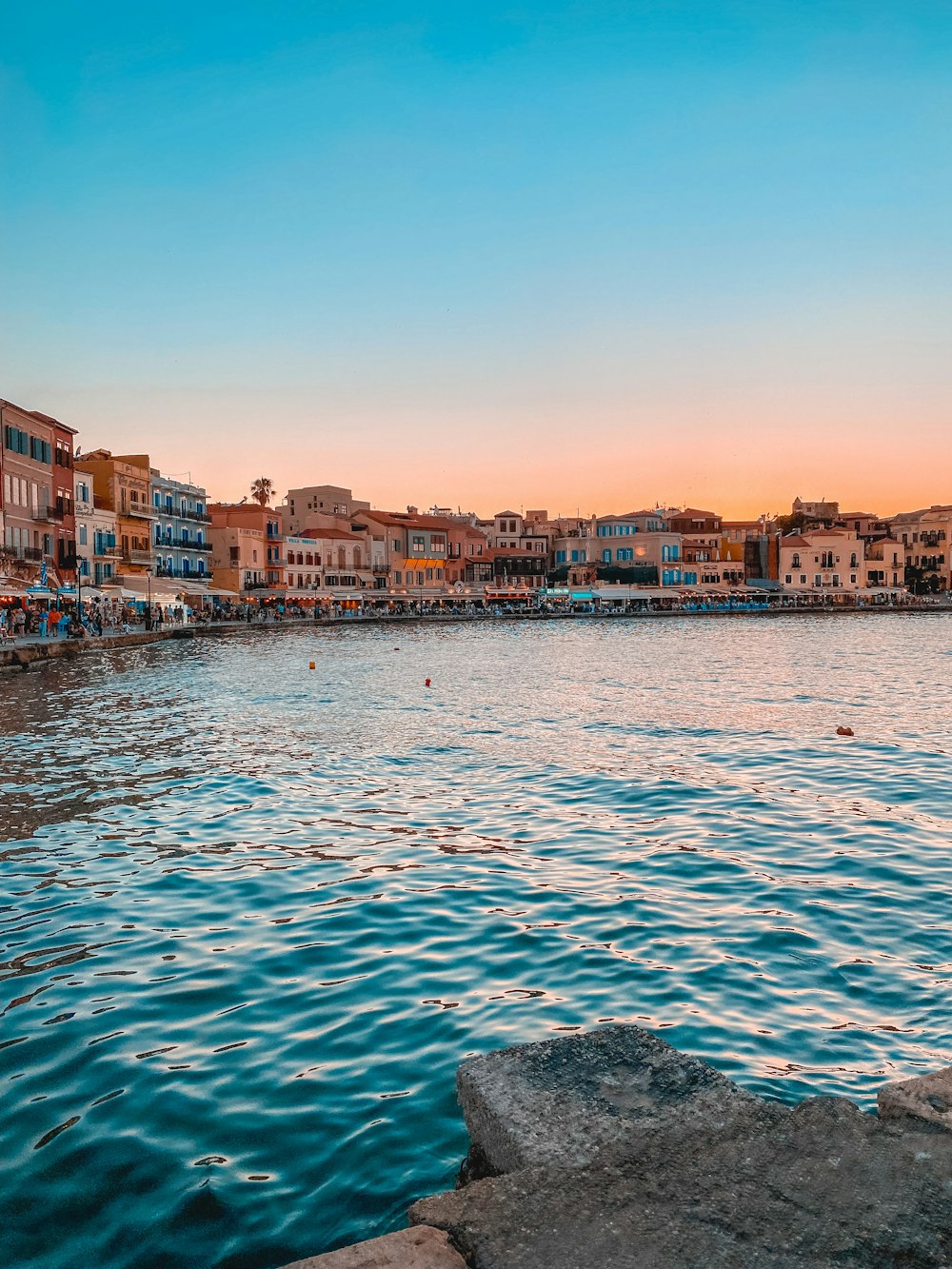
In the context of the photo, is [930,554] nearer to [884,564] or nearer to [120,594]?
[884,564]

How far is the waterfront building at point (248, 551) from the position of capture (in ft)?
283

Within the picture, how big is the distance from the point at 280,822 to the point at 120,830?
70.9 inches

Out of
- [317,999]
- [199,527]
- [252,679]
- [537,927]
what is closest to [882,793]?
[537,927]

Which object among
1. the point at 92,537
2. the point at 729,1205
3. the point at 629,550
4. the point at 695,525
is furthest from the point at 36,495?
the point at 695,525

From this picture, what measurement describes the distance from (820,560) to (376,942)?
382ft

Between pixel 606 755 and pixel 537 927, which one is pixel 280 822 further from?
pixel 606 755

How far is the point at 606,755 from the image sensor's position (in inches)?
692

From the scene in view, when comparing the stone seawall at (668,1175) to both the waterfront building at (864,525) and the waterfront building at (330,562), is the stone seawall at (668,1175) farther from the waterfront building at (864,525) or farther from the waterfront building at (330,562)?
the waterfront building at (864,525)

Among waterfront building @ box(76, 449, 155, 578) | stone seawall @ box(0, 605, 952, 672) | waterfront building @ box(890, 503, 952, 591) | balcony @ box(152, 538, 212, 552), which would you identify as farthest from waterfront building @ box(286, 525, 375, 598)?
waterfront building @ box(890, 503, 952, 591)

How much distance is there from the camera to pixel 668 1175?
3.45 m

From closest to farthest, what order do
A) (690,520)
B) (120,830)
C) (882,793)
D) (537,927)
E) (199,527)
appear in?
(537,927) → (120,830) → (882,793) → (199,527) → (690,520)

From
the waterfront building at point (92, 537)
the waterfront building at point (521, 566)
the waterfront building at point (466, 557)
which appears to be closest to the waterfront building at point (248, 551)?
the waterfront building at point (92, 537)

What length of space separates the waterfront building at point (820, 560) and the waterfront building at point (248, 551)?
188ft

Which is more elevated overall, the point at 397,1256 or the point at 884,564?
the point at 884,564
